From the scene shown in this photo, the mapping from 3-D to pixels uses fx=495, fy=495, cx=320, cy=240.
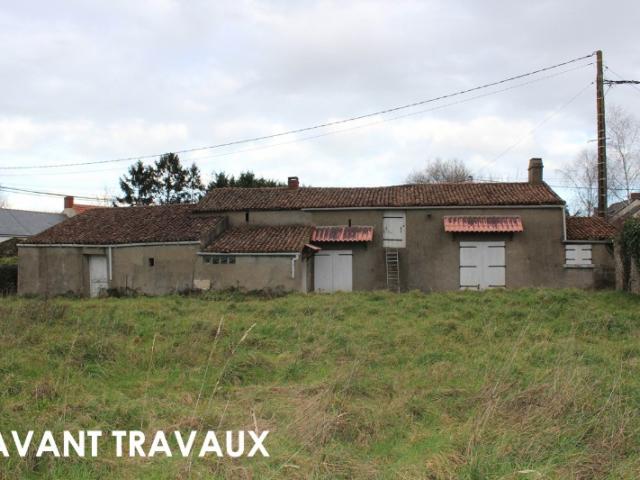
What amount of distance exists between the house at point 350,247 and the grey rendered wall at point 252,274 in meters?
0.04

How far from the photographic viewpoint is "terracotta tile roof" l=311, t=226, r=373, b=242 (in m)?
20.0

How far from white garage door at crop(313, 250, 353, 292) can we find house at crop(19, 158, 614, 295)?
0.04m

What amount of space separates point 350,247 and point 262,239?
3662 mm

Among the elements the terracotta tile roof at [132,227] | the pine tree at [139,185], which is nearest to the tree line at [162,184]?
the pine tree at [139,185]

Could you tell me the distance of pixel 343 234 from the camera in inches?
799

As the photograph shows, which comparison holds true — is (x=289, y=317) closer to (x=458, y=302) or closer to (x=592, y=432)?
(x=458, y=302)

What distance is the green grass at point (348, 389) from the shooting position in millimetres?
4258

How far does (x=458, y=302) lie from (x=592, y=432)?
996 centimetres

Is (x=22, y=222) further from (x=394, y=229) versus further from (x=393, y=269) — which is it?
(x=393, y=269)

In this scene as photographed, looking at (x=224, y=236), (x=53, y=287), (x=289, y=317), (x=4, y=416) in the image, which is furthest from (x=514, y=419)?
(x=53, y=287)

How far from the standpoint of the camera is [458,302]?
14.5 metres

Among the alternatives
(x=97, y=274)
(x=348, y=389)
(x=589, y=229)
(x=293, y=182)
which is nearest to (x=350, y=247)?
(x=293, y=182)

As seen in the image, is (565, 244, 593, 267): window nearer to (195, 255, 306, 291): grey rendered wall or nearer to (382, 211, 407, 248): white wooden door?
(382, 211, 407, 248): white wooden door

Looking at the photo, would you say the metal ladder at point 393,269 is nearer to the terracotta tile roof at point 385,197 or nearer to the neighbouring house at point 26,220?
the terracotta tile roof at point 385,197
